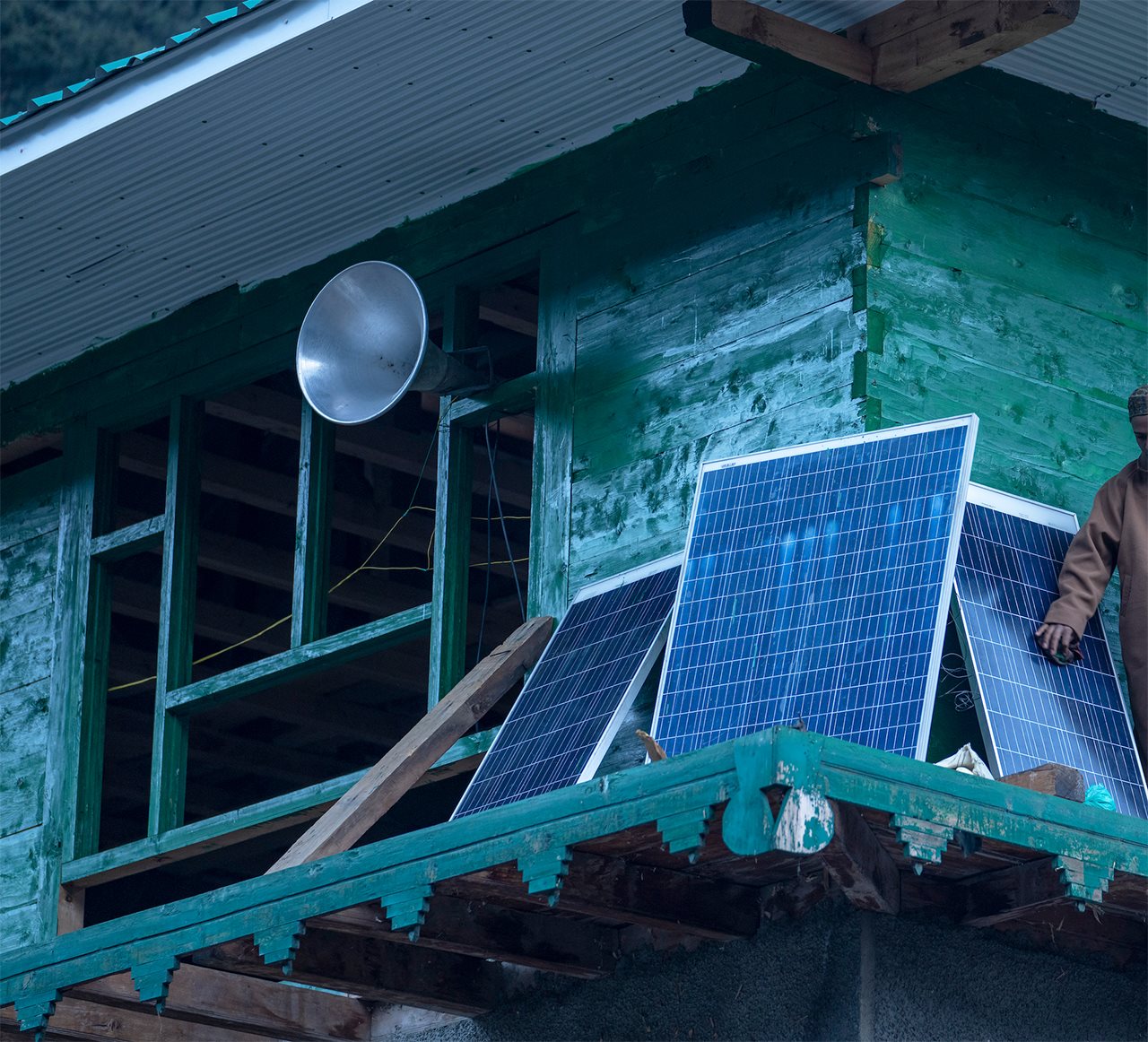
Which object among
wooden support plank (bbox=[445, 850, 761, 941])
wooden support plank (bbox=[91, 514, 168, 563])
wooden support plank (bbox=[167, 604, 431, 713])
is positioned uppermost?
wooden support plank (bbox=[91, 514, 168, 563])

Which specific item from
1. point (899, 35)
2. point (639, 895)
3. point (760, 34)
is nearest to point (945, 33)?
point (899, 35)

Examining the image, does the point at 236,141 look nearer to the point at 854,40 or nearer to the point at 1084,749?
the point at 854,40

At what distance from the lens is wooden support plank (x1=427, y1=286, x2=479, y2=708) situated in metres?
9.38

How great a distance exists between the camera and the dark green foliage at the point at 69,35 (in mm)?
40688

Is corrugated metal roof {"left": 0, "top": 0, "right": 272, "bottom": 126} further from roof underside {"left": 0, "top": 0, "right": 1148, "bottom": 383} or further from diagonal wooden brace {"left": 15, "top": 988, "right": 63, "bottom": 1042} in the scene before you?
diagonal wooden brace {"left": 15, "top": 988, "right": 63, "bottom": 1042}

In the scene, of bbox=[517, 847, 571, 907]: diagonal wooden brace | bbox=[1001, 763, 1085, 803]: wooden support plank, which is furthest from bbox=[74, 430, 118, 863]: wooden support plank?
bbox=[1001, 763, 1085, 803]: wooden support plank

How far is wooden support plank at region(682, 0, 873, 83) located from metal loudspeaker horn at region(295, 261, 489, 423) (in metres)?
1.62

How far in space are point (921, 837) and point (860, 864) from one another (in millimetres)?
515

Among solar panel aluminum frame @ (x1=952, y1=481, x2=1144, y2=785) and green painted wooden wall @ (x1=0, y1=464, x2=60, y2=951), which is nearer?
solar panel aluminum frame @ (x1=952, y1=481, x2=1144, y2=785)

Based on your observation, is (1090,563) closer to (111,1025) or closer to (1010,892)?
(1010,892)

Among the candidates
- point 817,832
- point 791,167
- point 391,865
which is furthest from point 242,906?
point 791,167

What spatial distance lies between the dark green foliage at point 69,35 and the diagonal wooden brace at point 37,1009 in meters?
34.4

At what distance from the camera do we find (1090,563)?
7848 mm

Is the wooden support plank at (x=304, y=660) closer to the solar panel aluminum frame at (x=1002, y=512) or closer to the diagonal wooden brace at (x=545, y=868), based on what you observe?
the solar panel aluminum frame at (x=1002, y=512)
